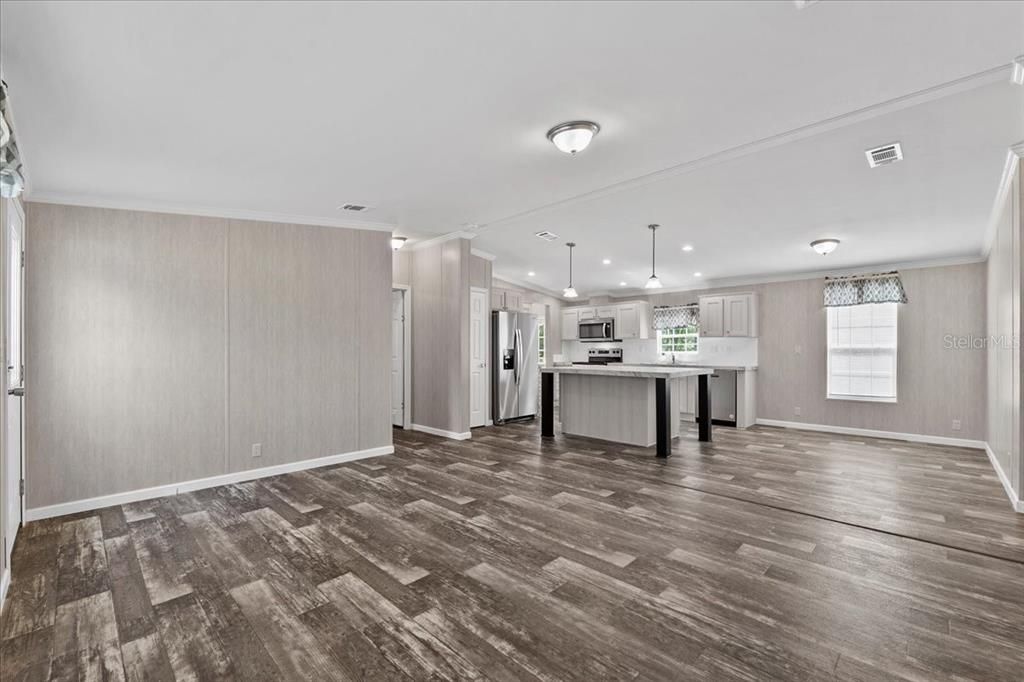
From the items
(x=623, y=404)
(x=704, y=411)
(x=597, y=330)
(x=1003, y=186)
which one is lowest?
(x=704, y=411)

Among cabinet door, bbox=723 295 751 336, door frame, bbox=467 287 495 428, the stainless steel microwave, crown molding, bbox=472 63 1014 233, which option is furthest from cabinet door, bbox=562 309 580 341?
crown molding, bbox=472 63 1014 233

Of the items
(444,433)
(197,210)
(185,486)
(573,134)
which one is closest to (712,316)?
(444,433)

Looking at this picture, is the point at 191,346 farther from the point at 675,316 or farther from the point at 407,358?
the point at 675,316

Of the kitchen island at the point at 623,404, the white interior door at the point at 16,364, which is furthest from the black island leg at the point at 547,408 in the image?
the white interior door at the point at 16,364

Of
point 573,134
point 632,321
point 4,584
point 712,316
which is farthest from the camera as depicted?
point 632,321

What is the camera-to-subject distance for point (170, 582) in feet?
8.45

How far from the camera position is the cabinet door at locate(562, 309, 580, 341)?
1009cm

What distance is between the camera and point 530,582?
99.3 inches

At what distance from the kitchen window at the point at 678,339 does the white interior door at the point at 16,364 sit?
8.58 metres

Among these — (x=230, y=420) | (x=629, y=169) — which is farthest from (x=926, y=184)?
(x=230, y=420)

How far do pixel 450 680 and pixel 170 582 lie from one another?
1.81 m

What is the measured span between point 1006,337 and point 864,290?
2748mm

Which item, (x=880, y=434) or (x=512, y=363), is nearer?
(x=880, y=434)

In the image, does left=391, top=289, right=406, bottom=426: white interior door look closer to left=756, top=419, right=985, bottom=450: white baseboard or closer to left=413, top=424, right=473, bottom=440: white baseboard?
left=413, top=424, right=473, bottom=440: white baseboard
